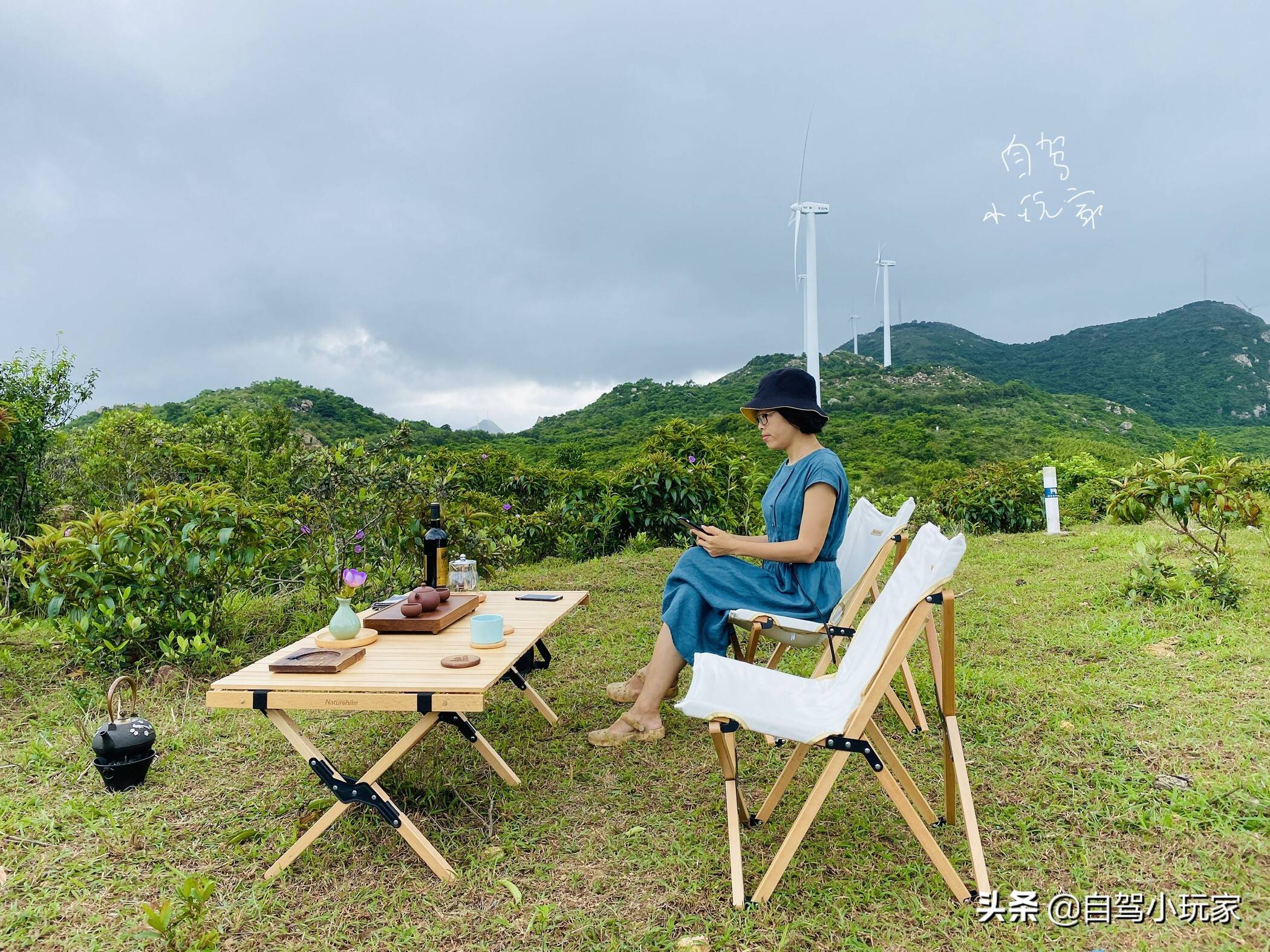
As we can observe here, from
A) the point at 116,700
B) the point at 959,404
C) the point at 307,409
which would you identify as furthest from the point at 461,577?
the point at 959,404

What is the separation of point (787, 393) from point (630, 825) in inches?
66.3

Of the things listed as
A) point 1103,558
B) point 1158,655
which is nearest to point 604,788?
point 1158,655

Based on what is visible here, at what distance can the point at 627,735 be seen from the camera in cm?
309

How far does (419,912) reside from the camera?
2078 mm

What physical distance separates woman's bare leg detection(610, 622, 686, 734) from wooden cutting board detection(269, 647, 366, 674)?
3.64 ft

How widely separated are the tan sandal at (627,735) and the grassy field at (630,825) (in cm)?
6

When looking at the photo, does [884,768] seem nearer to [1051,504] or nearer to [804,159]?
[1051,504]

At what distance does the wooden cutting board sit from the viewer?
2273 mm

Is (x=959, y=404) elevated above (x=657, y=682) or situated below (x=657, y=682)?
above

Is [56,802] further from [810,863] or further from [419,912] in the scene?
[810,863]

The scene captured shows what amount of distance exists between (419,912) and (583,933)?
0.46 metres

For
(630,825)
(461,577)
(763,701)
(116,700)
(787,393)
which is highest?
(787,393)

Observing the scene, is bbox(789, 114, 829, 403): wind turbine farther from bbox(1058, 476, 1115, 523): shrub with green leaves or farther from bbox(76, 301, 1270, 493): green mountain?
bbox(1058, 476, 1115, 523): shrub with green leaves

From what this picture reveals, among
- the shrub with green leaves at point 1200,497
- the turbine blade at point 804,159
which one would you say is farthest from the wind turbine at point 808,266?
the shrub with green leaves at point 1200,497
